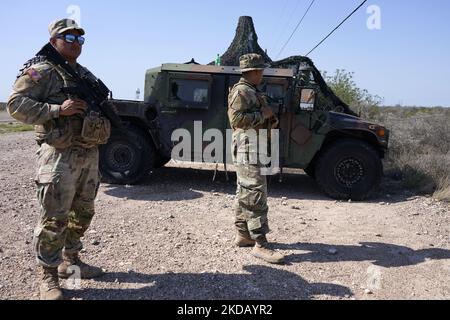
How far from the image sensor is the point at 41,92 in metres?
2.94

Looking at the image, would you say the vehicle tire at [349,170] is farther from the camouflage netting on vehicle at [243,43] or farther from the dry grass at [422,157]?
the camouflage netting on vehicle at [243,43]

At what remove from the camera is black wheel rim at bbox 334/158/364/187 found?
21.2 feet

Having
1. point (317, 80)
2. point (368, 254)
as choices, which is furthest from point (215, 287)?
point (317, 80)

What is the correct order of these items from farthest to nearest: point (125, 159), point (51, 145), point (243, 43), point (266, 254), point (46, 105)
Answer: point (243, 43) → point (125, 159) → point (266, 254) → point (51, 145) → point (46, 105)

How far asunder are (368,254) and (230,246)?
4.30 feet

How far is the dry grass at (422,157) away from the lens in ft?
22.4

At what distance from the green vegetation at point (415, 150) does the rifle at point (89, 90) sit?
16.1ft

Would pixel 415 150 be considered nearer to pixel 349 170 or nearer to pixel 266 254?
pixel 349 170

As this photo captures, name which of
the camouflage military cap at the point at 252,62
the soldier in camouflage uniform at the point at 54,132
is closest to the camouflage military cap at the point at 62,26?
the soldier in camouflage uniform at the point at 54,132

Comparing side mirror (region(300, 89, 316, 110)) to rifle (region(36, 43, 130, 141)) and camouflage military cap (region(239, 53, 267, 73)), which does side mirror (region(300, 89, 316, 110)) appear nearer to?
camouflage military cap (region(239, 53, 267, 73))

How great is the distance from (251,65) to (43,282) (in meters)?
2.41

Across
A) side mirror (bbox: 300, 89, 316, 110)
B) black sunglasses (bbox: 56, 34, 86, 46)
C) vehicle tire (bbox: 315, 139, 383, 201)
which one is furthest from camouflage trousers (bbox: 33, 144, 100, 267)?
vehicle tire (bbox: 315, 139, 383, 201)

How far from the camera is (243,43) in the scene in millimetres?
13273

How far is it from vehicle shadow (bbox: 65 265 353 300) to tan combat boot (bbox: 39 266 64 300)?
0.42 feet
